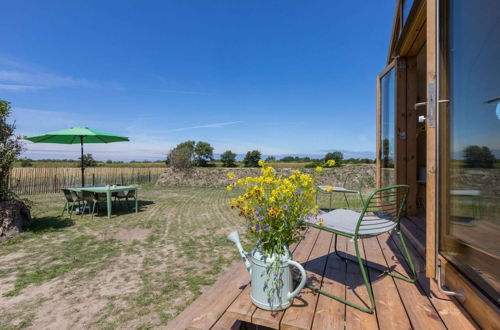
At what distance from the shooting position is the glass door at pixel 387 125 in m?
3.54

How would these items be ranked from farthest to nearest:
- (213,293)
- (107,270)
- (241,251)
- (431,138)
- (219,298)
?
(107,270) < (213,293) < (219,298) < (241,251) < (431,138)

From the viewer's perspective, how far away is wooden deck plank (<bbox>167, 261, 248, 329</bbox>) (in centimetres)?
172

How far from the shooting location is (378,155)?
4.11 meters

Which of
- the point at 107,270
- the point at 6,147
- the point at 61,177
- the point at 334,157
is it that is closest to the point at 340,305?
the point at 334,157

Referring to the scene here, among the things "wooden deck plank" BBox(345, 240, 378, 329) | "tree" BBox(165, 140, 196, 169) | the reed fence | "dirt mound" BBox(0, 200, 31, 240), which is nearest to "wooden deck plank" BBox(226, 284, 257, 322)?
"wooden deck plank" BBox(345, 240, 378, 329)

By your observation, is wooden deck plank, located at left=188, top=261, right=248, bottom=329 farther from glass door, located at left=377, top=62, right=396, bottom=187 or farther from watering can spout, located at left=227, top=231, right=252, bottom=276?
glass door, located at left=377, top=62, right=396, bottom=187

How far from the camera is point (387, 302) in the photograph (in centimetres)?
150

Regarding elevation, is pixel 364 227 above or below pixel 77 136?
below

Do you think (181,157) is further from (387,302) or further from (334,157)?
(387,302)

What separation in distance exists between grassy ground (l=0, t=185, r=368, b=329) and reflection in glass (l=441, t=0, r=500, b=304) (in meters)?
2.17

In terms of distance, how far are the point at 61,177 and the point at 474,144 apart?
1452 centimetres

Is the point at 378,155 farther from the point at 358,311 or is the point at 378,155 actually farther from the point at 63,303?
the point at 63,303

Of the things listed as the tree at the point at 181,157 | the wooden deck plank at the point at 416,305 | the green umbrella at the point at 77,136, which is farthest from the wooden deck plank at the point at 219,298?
the tree at the point at 181,157

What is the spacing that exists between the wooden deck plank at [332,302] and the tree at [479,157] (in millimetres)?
1075
